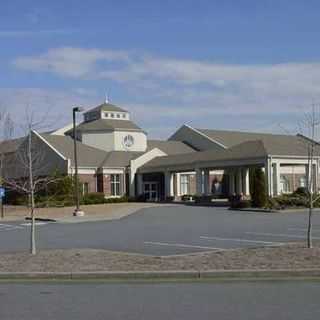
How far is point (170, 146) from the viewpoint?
74375mm

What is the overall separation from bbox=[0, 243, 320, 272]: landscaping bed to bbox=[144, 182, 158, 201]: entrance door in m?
47.9

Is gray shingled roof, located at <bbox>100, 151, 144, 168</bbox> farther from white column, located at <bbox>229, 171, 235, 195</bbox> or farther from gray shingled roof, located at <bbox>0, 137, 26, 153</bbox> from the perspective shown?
gray shingled roof, located at <bbox>0, 137, 26, 153</bbox>

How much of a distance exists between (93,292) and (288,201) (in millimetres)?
35026

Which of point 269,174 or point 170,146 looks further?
point 170,146

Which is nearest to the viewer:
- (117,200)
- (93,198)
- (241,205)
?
(241,205)

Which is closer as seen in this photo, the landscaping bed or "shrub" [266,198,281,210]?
the landscaping bed

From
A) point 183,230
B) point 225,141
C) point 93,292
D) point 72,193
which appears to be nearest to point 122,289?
point 93,292

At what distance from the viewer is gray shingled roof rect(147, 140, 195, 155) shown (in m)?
72.5

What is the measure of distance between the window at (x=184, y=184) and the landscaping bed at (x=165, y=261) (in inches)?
1935

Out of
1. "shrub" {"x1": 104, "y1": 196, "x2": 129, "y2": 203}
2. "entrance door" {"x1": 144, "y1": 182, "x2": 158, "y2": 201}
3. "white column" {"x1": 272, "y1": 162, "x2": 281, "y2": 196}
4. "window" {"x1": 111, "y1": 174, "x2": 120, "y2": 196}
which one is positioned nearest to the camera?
"white column" {"x1": 272, "y1": 162, "x2": 281, "y2": 196}

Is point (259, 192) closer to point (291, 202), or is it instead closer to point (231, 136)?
point (291, 202)

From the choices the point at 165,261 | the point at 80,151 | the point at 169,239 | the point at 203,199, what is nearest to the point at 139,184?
the point at 80,151

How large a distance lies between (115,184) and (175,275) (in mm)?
50636

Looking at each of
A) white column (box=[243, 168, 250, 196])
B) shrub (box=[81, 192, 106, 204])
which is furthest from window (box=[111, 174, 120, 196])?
white column (box=[243, 168, 250, 196])
